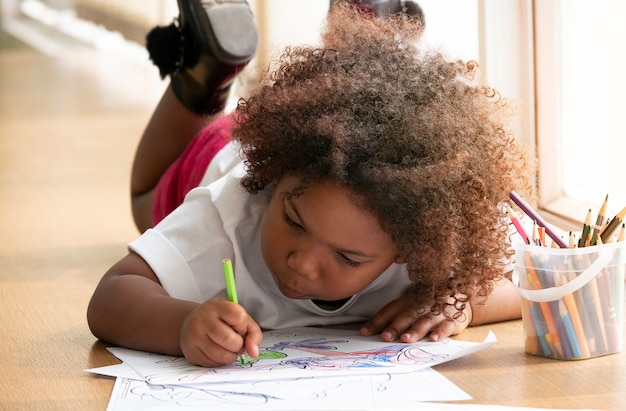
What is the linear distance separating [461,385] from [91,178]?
1469mm

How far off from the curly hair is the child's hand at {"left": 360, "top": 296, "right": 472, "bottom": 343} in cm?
1

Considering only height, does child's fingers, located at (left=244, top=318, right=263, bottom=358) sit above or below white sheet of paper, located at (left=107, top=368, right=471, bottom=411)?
above

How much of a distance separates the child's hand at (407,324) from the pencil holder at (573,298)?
0.09 m

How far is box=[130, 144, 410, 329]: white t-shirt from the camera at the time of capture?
3.34ft

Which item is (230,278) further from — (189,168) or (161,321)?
(189,168)

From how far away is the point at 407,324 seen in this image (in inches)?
38.8

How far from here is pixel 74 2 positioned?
19.9ft

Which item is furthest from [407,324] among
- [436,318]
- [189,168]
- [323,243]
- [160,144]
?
[160,144]

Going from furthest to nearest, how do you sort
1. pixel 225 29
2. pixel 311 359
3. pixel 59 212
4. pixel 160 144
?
1. pixel 59 212
2. pixel 160 144
3. pixel 225 29
4. pixel 311 359

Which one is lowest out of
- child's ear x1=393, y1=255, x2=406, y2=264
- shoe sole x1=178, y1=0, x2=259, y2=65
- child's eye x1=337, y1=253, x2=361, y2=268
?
child's ear x1=393, y1=255, x2=406, y2=264

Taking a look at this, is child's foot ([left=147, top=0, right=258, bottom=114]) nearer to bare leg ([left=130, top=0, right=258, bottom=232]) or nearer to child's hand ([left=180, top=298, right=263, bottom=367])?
bare leg ([left=130, top=0, right=258, bottom=232])

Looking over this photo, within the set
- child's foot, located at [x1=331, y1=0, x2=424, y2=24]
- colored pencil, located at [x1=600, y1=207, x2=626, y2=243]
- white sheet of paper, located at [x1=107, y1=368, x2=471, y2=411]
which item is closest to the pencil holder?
colored pencil, located at [x1=600, y1=207, x2=626, y2=243]

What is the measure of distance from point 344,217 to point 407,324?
0.15m

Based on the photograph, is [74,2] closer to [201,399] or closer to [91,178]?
[91,178]
